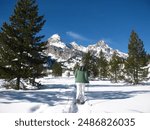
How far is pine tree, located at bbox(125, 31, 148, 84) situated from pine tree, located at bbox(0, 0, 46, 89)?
19.8 meters

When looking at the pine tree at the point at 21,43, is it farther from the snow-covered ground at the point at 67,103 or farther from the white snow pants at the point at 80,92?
the white snow pants at the point at 80,92

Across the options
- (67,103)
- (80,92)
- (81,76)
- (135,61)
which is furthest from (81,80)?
Answer: (135,61)

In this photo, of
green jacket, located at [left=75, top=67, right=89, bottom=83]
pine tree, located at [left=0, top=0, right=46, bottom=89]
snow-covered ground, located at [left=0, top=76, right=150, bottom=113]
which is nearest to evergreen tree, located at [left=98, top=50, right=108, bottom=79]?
pine tree, located at [left=0, top=0, right=46, bottom=89]

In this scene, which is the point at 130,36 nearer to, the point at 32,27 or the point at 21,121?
the point at 32,27

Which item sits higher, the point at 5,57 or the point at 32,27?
the point at 32,27

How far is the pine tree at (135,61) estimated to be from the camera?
37594 mm

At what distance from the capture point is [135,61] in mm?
37938

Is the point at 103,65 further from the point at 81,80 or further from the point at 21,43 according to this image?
the point at 81,80

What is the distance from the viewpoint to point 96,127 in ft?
20.3

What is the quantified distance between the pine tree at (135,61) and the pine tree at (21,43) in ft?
64.9

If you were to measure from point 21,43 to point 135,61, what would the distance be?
23.4 metres

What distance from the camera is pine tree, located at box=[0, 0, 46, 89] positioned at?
20750mm

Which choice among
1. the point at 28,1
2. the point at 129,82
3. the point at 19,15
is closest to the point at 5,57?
the point at 19,15

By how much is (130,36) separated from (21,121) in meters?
36.9
